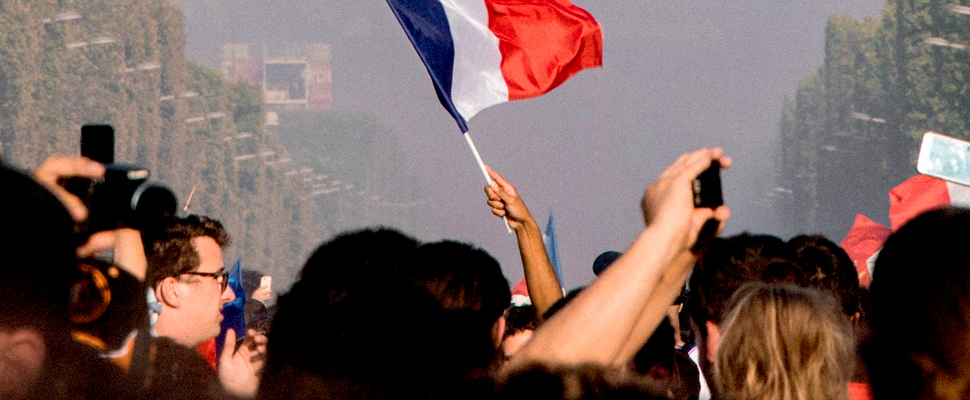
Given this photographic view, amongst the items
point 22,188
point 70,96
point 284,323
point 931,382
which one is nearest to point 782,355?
point 931,382

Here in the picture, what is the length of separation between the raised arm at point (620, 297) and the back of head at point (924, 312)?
33 centimetres

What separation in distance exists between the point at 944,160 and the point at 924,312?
159cm

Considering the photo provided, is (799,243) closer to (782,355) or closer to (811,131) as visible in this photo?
(782,355)

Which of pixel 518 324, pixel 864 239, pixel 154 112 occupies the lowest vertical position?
pixel 154 112

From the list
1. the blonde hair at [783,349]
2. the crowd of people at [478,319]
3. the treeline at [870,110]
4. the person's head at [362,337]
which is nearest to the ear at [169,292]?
the crowd of people at [478,319]

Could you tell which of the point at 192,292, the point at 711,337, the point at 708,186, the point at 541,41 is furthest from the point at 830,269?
the point at 541,41

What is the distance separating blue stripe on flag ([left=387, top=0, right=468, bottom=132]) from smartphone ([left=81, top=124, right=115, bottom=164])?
2.94m

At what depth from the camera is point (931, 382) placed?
1855 millimetres

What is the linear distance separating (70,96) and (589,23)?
117 ft

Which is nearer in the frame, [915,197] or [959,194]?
[959,194]

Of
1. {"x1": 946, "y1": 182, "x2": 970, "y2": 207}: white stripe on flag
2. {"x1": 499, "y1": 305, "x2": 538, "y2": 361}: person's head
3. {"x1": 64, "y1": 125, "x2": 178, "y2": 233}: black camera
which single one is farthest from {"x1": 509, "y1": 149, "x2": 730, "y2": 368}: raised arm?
{"x1": 499, "y1": 305, "x2": 538, "y2": 361}: person's head

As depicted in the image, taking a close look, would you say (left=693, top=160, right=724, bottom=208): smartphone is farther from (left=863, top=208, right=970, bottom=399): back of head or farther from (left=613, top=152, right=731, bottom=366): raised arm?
(left=863, top=208, right=970, bottom=399): back of head

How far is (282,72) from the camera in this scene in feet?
427

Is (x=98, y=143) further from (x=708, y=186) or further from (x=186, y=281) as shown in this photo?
(x=186, y=281)
